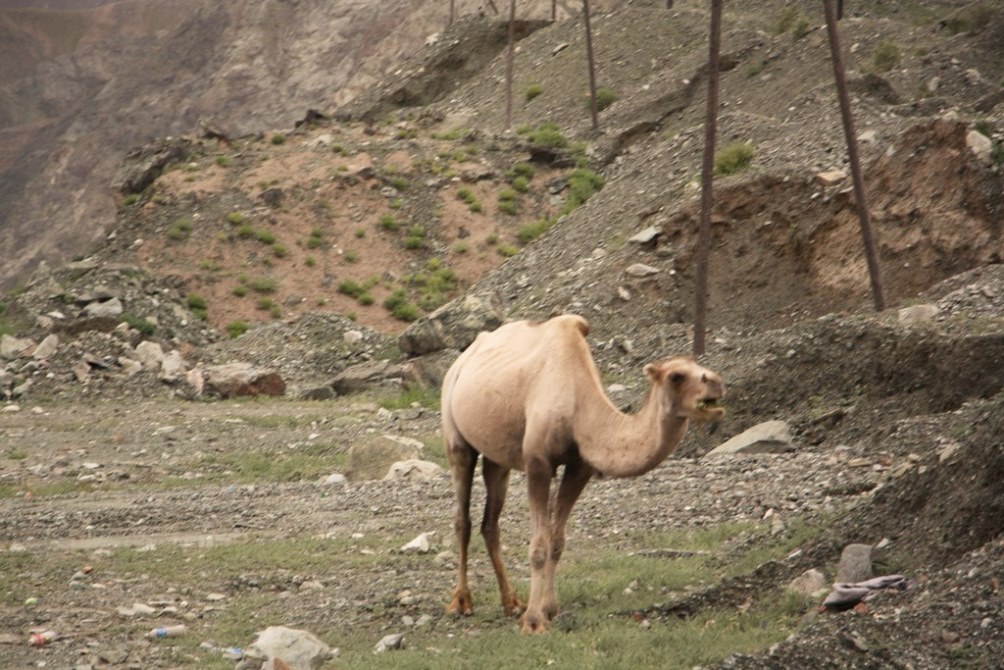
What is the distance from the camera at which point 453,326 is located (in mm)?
29750

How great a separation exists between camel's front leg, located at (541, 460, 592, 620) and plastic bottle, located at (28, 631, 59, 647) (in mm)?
3386

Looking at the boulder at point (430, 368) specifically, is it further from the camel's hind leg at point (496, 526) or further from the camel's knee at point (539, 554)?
the camel's knee at point (539, 554)

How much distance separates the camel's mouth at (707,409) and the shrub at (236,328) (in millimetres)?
28892

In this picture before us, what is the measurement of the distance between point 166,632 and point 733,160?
22245 mm

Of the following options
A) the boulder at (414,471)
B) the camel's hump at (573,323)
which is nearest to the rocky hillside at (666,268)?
the boulder at (414,471)

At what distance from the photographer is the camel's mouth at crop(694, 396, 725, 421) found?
8.98 metres

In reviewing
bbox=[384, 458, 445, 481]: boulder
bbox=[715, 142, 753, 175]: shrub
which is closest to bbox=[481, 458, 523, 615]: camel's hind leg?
bbox=[384, 458, 445, 481]: boulder

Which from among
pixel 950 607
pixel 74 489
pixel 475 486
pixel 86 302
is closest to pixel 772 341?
pixel 475 486

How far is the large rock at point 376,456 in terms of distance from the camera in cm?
1889

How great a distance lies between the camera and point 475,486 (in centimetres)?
1734

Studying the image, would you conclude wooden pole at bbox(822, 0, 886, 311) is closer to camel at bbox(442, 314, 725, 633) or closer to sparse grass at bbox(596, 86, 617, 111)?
camel at bbox(442, 314, 725, 633)

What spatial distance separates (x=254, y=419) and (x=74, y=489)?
259 inches

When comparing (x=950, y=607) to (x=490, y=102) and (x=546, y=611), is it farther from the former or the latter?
(x=490, y=102)

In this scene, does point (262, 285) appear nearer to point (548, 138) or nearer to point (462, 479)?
point (548, 138)
